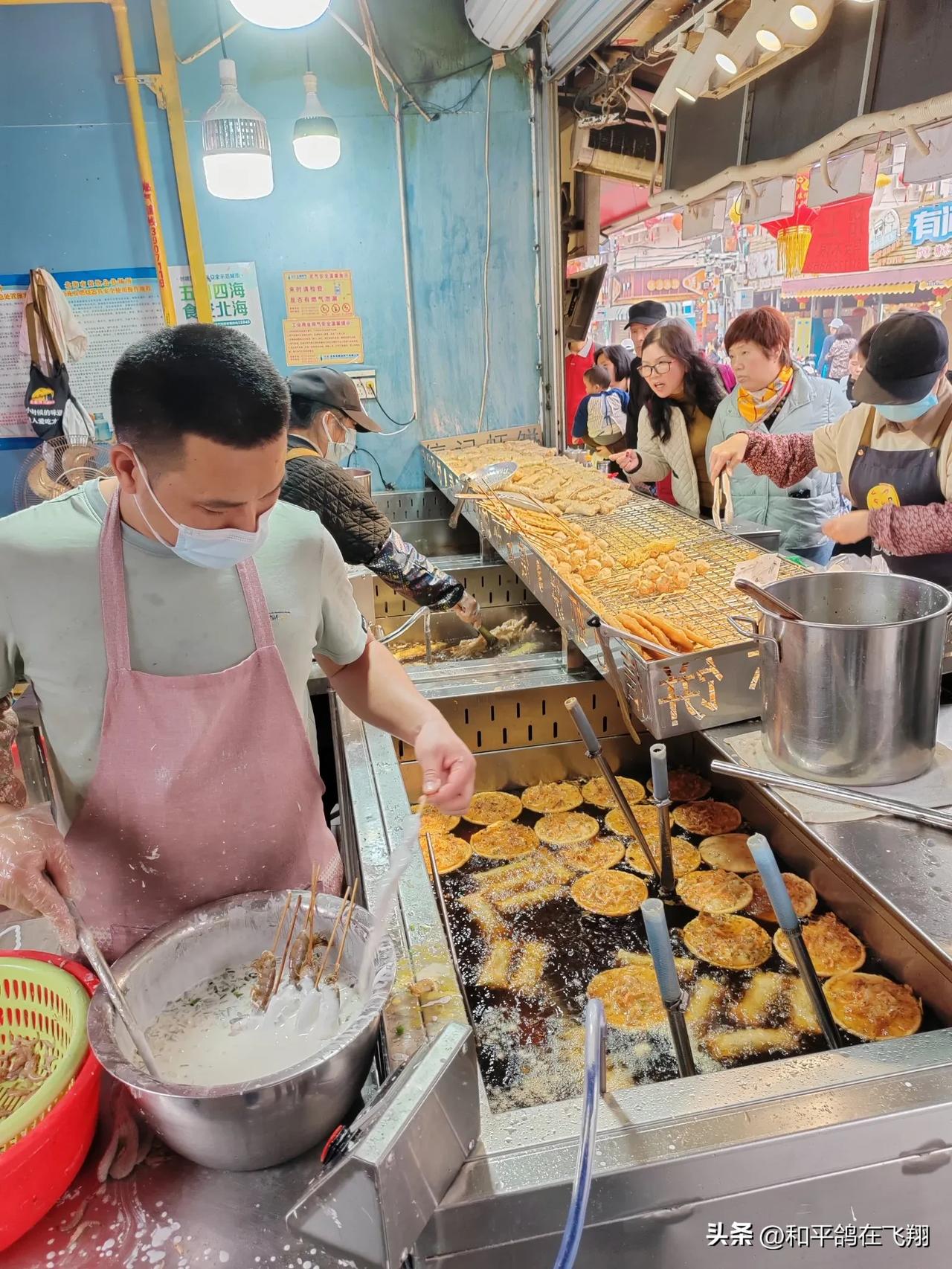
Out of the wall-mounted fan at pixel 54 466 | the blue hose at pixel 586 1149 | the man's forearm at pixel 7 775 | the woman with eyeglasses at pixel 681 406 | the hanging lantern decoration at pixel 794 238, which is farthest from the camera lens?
the hanging lantern decoration at pixel 794 238

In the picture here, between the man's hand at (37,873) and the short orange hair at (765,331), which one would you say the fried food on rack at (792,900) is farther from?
the short orange hair at (765,331)

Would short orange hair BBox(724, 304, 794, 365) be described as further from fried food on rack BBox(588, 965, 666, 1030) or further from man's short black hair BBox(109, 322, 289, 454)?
man's short black hair BBox(109, 322, 289, 454)

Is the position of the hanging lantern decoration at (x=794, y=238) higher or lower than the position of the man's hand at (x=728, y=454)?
higher

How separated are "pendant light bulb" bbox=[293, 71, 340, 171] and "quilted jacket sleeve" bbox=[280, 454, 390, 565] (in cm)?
351

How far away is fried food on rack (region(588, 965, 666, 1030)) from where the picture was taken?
1.70 m

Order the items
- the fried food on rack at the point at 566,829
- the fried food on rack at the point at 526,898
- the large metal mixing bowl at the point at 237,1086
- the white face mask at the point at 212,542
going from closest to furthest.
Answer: the large metal mixing bowl at the point at 237,1086 < the white face mask at the point at 212,542 < the fried food on rack at the point at 526,898 < the fried food on rack at the point at 566,829

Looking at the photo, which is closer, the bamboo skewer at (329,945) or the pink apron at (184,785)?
the bamboo skewer at (329,945)

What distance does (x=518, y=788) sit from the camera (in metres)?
2.68

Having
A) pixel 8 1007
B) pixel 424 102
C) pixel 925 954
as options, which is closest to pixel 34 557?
pixel 8 1007

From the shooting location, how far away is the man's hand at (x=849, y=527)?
8.93 feet

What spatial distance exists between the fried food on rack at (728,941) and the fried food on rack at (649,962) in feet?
0.11

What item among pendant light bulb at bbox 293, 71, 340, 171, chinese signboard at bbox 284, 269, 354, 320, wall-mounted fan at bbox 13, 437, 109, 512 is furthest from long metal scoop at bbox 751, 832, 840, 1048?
chinese signboard at bbox 284, 269, 354, 320

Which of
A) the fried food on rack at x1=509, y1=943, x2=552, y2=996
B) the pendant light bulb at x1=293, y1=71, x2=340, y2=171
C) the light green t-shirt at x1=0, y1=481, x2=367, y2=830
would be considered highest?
the pendant light bulb at x1=293, y1=71, x2=340, y2=171

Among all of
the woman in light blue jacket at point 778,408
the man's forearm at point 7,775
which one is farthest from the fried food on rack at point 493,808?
the woman in light blue jacket at point 778,408
